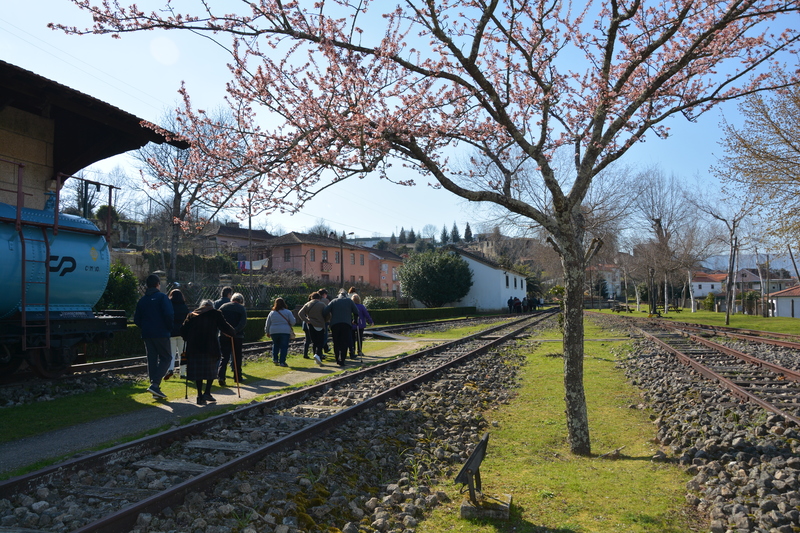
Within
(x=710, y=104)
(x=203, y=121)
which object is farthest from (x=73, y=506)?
(x=710, y=104)

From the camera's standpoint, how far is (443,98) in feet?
27.5

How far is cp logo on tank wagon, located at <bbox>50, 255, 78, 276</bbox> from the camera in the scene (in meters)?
10.4

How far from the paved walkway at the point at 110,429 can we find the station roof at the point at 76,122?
4.69 meters

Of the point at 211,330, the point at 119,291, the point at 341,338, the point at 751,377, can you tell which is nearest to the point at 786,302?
the point at 751,377

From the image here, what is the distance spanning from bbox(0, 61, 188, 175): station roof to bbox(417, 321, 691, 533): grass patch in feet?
25.8

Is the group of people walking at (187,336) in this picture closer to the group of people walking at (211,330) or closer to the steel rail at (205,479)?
the group of people walking at (211,330)

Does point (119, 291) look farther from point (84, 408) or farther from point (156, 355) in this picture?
point (84, 408)

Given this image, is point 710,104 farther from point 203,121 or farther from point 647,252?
point 647,252

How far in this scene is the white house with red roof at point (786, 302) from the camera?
52812 mm

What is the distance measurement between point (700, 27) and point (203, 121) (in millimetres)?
6467

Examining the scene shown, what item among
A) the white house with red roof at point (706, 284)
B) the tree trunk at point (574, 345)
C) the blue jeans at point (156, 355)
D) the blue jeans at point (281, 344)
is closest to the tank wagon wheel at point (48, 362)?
the blue jeans at point (156, 355)

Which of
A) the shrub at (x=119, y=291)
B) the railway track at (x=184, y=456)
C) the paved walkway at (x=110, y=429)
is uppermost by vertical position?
the shrub at (x=119, y=291)

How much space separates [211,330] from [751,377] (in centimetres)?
1014

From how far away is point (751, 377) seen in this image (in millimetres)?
11016
